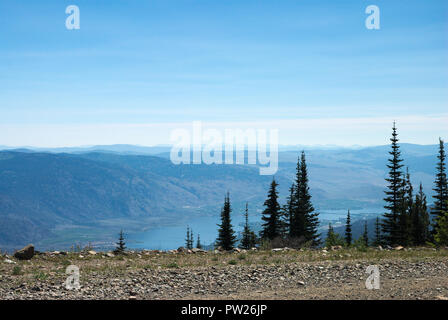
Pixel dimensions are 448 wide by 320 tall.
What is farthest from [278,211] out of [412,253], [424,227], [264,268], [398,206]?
[264,268]

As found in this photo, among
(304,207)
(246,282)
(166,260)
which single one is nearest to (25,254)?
(166,260)

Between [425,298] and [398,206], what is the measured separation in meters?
43.9

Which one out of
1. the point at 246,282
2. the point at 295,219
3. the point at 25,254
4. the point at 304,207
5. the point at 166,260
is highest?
the point at 246,282

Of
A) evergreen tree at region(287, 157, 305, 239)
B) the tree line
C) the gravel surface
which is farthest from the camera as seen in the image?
evergreen tree at region(287, 157, 305, 239)

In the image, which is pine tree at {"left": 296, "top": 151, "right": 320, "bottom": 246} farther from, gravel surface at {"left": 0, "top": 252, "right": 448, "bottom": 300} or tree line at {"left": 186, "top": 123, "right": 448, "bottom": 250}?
gravel surface at {"left": 0, "top": 252, "right": 448, "bottom": 300}

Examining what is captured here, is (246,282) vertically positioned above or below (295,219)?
above

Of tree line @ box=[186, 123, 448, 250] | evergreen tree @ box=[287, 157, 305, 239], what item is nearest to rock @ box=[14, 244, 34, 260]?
tree line @ box=[186, 123, 448, 250]

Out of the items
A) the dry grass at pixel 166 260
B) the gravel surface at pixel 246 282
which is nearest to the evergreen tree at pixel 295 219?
the dry grass at pixel 166 260

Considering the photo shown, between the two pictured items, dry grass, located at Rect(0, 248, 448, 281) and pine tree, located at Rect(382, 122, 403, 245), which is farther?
pine tree, located at Rect(382, 122, 403, 245)

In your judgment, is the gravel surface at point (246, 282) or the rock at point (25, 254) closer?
the gravel surface at point (246, 282)

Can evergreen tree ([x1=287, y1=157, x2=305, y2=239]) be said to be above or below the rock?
below

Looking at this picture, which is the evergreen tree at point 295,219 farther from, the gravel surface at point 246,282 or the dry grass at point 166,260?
the gravel surface at point 246,282

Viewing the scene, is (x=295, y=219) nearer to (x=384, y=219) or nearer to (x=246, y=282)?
(x=384, y=219)
